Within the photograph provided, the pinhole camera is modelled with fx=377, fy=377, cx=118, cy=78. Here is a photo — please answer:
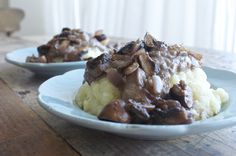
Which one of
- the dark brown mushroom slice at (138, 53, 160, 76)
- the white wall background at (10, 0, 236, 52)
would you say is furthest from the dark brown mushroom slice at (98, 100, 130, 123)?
the white wall background at (10, 0, 236, 52)

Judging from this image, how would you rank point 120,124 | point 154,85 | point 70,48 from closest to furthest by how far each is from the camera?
point 120,124
point 154,85
point 70,48

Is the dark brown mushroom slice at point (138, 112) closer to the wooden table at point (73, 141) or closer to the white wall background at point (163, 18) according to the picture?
the wooden table at point (73, 141)

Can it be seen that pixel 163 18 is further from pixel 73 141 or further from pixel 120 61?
pixel 73 141

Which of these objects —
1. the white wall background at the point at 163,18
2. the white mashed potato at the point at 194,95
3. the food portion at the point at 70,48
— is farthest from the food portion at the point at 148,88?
the white wall background at the point at 163,18

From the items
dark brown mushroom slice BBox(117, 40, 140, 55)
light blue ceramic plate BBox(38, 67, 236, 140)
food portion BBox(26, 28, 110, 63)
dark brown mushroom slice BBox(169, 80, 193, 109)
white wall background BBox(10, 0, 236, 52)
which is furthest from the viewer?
white wall background BBox(10, 0, 236, 52)

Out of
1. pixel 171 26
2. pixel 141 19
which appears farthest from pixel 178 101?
pixel 141 19

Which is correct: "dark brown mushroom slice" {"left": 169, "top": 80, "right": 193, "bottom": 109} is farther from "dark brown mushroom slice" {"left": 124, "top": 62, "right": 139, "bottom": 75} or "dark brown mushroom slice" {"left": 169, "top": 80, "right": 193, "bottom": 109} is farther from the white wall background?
the white wall background

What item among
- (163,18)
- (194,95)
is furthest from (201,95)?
(163,18)
